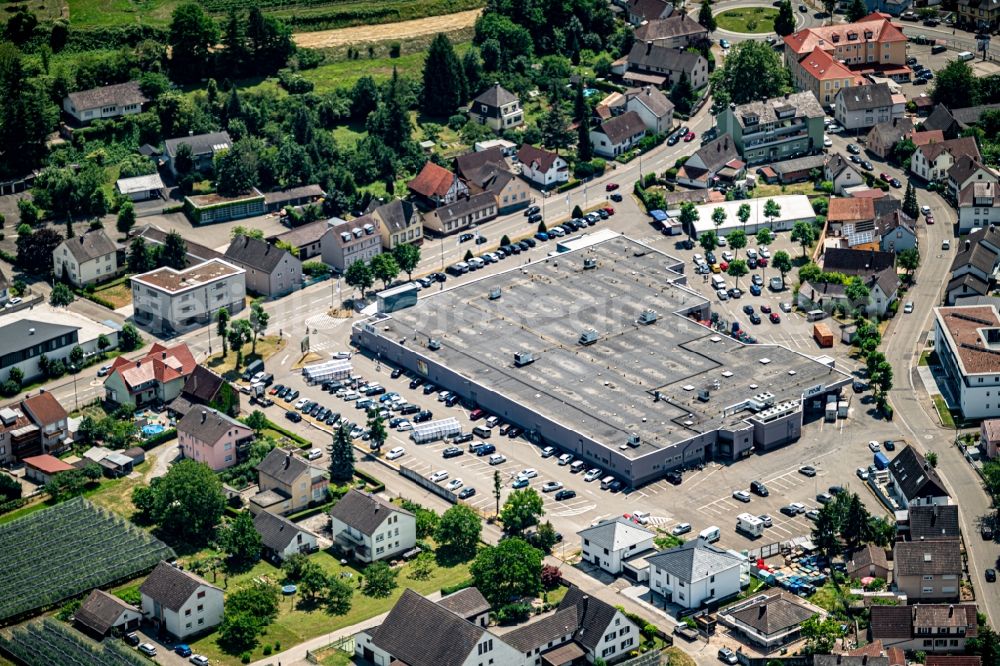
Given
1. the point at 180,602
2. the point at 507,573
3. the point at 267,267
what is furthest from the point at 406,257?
the point at 180,602

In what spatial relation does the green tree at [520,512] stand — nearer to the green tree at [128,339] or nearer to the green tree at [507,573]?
the green tree at [507,573]

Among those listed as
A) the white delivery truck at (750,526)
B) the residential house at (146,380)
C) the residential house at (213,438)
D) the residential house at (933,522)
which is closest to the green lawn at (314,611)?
the residential house at (213,438)

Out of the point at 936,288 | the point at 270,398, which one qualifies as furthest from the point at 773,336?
the point at 270,398

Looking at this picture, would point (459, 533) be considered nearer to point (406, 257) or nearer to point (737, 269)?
point (406, 257)

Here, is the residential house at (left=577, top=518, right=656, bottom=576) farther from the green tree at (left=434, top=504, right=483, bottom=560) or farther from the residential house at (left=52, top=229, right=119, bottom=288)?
the residential house at (left=52, top=229, right=119, bottom=288)

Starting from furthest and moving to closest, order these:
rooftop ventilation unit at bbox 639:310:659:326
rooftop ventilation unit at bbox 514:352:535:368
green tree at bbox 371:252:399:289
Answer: green tree at bbox 371:252:399:289
rooftop ventilation unit at bbox 639:310:659:326
rooftop ventilation unit at bbox 514:352:535:368

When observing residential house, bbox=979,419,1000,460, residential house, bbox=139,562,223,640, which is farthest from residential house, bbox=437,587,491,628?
residential house, bbox=979,419,1000,460
